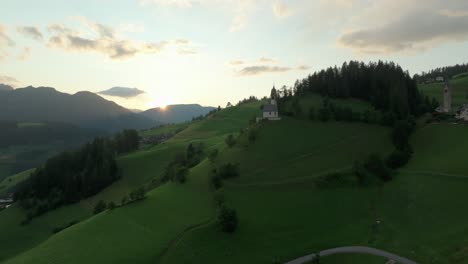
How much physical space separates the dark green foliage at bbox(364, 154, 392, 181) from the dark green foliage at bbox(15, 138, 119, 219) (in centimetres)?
10627

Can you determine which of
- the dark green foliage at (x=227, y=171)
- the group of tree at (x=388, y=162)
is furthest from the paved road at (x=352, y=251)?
the dark green foliage at (x=227, y=171)

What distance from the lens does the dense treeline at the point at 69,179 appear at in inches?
5157

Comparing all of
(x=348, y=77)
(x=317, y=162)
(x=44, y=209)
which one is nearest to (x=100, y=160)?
(x=44, y=209)

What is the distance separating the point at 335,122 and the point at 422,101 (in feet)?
132

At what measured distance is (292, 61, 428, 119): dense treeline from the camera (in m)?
114

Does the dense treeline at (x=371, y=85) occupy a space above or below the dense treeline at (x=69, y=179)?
above

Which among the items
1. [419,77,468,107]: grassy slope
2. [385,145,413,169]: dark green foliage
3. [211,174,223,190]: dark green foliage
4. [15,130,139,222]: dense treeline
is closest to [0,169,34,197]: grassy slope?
[15,130,139,222]: dense treeline

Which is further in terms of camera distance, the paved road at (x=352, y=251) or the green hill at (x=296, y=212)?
the green hill at (x=296, y=212)

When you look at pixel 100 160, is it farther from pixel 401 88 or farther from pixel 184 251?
pixel 401 88

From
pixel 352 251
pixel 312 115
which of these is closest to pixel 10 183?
pixel 312 115

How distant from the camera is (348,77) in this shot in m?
133

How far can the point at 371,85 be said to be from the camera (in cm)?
12756

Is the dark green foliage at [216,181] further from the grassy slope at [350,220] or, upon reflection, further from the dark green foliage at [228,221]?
the dark green foliage at [228,221]

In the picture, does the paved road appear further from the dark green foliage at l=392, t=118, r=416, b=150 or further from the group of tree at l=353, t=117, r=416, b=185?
the dark green foliage at l=392, t=118, r=416, b=150
